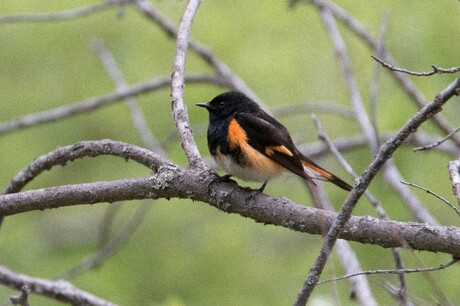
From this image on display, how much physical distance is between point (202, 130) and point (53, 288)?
2.26m

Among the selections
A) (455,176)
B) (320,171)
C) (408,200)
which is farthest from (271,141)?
(455,176)

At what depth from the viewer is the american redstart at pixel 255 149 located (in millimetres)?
3850

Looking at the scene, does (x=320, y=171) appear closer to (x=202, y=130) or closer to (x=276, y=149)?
(x=276, y=149)

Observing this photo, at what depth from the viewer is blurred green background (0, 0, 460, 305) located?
578 cm

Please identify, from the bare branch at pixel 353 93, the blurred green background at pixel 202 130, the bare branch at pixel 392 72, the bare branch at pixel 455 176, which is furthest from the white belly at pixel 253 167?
the bare branch at pixel 455 176

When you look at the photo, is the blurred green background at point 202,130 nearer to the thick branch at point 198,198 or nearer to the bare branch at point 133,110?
the bare branch at point 133,110

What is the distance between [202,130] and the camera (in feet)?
18.9

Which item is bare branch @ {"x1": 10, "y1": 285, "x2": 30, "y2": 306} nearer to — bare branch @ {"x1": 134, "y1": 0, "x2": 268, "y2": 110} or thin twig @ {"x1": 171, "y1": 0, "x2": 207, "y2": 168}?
thin twig @ {"x1": 171, "y1": 0, "x2": 207, "y2": 168}

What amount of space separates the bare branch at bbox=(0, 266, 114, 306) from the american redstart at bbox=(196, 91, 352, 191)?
0.80m

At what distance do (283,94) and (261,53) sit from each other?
0.44m

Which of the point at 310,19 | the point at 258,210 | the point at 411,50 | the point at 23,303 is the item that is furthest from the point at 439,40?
the point at 23,303

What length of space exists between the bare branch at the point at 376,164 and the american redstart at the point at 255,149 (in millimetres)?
1352

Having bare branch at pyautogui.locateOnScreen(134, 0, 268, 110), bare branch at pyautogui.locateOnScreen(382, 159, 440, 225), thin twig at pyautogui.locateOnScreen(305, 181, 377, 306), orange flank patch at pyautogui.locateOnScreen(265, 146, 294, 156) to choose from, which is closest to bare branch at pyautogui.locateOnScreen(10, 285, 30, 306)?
thin twig at pyautogui.locateOnScreen(305, 181, 377, 306)

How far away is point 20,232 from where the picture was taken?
6.25 m
